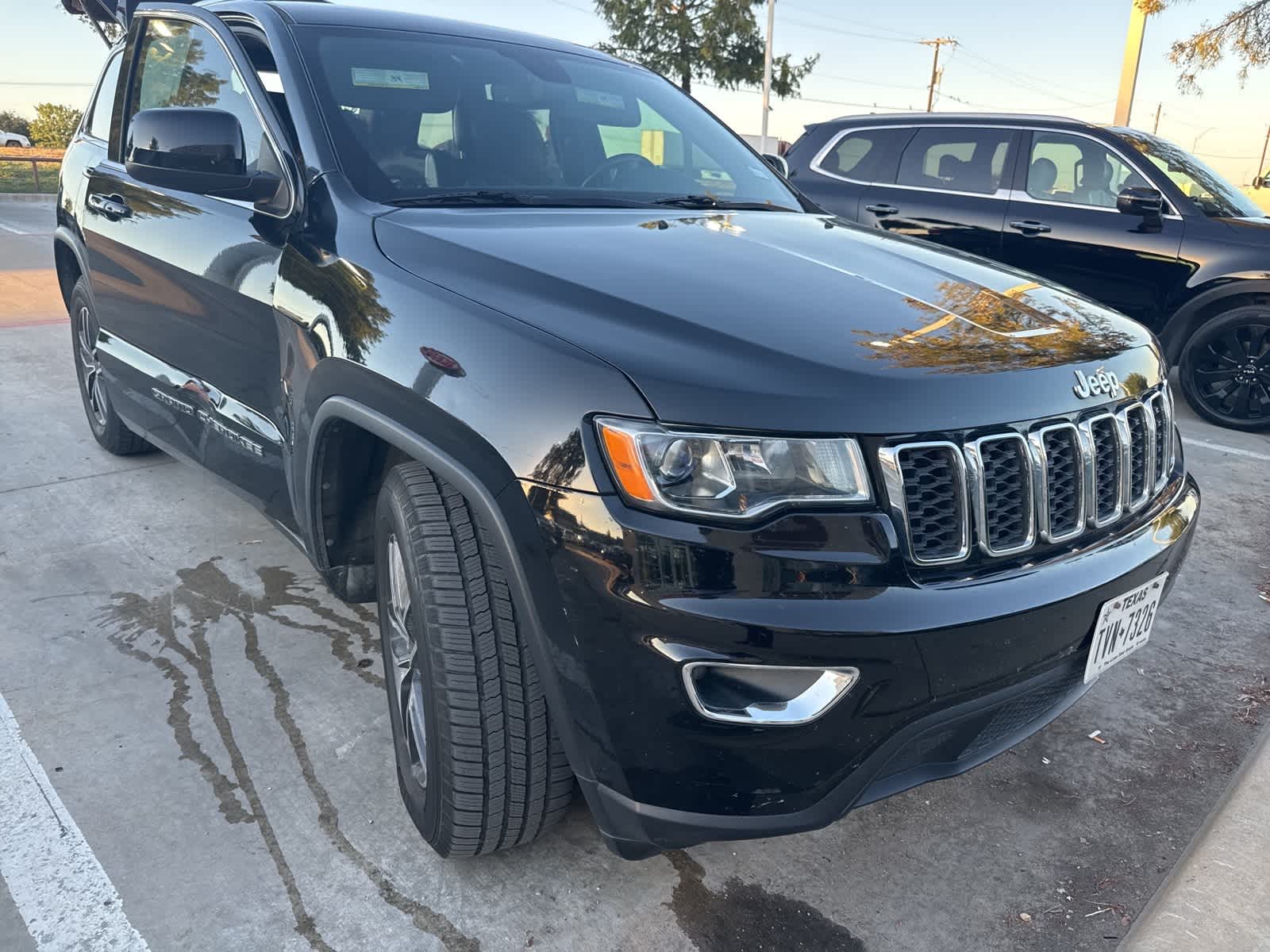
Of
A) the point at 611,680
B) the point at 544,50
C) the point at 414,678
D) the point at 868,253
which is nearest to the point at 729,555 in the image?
the point at 611,680

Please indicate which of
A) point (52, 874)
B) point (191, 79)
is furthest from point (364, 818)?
point (191, 79)

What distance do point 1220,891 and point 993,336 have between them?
46.7 inches

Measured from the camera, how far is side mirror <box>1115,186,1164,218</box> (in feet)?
19.0

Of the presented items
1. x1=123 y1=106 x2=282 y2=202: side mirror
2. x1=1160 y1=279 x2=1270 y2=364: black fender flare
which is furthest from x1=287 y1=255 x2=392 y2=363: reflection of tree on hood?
x1=1160 y1=279 x2=1270 y2=364: black fender flare

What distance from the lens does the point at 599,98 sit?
119 inches

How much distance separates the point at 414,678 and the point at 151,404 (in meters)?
1.81

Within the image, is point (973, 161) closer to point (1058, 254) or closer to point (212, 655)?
point (1058, 254)

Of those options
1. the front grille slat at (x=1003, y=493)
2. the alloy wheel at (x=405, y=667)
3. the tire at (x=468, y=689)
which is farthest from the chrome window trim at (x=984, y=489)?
the alloy wheel at (x=405, y=667)

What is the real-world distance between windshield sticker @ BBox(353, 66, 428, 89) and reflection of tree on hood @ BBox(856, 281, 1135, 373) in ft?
4.76

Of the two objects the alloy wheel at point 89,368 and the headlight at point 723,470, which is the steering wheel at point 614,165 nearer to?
the headlight at point 723,470

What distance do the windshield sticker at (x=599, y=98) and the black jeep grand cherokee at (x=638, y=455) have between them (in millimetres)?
289

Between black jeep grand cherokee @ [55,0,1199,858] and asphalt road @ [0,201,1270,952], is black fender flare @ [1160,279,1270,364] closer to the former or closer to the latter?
asphalt road @ [0,201,1270,952]

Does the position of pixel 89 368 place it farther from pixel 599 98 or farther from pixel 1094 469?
pixel 1094 469

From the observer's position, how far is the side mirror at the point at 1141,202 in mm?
5805
